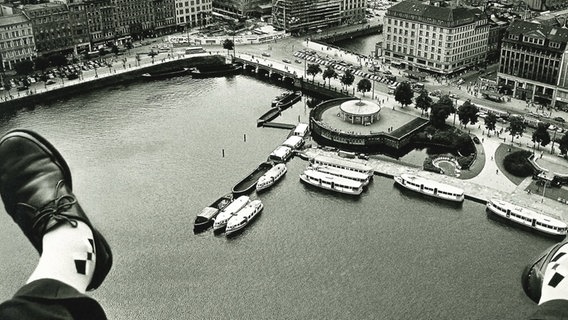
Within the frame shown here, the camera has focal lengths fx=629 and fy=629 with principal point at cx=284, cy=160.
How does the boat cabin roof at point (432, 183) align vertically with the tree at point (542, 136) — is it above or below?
below

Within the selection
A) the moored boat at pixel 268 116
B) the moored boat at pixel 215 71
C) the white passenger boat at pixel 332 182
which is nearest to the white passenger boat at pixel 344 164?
the white passenger boat at pixel 332 182

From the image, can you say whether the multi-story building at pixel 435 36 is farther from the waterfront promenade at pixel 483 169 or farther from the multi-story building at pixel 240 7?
the multi-story building at pixel 240 7

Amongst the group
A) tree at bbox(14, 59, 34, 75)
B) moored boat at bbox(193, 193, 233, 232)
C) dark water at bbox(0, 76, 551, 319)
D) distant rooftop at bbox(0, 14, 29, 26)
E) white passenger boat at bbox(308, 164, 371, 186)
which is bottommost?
dark water at bbox(0, 76, 551, 319)

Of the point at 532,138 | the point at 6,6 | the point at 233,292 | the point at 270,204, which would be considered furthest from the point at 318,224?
the point at 6,6

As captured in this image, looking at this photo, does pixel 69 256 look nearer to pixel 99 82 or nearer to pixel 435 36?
pixel 435 36

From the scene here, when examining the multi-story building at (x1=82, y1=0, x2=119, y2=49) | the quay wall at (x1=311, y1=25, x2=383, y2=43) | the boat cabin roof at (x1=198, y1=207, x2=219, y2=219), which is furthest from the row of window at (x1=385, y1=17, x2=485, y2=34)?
the boat cabin roof at (x1=198, y1=207, x2=219, y2=219)

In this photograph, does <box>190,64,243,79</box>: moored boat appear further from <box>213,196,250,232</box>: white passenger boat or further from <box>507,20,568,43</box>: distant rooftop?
<box>213,196,250,232</box>: white passenger boat

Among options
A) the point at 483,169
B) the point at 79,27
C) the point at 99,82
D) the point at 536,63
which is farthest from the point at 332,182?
the point at 79,27
